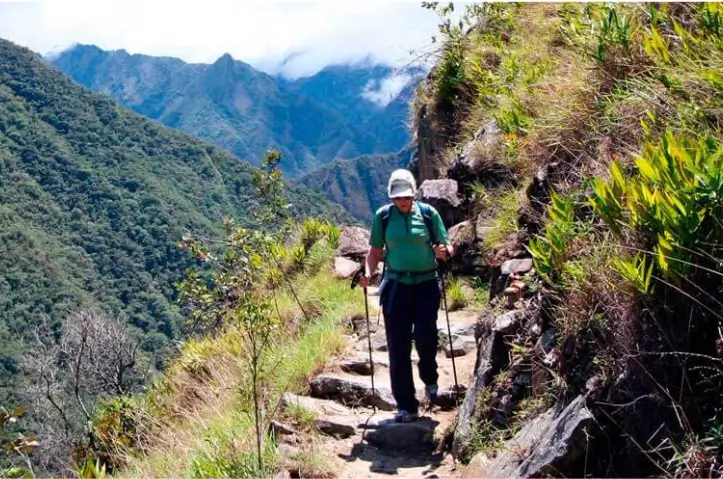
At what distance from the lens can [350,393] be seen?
6984 millimetres

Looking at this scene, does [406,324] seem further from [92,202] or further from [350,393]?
[92,202]

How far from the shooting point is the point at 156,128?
454ft

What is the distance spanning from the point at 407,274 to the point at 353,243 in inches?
242

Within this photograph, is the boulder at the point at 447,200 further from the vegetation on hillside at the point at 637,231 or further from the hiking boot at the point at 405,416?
the hiking boot at the point at 405,416

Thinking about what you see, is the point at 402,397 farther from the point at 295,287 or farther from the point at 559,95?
the point at 295,287

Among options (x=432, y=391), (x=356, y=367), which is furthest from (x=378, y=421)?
(x=356, y=367)

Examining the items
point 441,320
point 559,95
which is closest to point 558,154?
point 559,95

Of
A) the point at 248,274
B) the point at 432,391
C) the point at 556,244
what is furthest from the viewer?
the point at 248,274

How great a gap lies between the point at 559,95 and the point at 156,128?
457 ft

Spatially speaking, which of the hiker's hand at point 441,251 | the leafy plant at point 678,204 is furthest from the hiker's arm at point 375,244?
the leafy plant at point 678,204

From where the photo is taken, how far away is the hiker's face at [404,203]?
19.9 feet

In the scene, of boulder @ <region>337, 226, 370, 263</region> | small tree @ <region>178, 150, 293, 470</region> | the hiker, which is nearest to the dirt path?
the hiker

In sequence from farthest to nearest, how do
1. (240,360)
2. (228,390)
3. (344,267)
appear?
1. (344,267)
2. (240,360)
3. (228,390)

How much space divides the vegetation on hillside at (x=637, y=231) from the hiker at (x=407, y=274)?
96 cm
